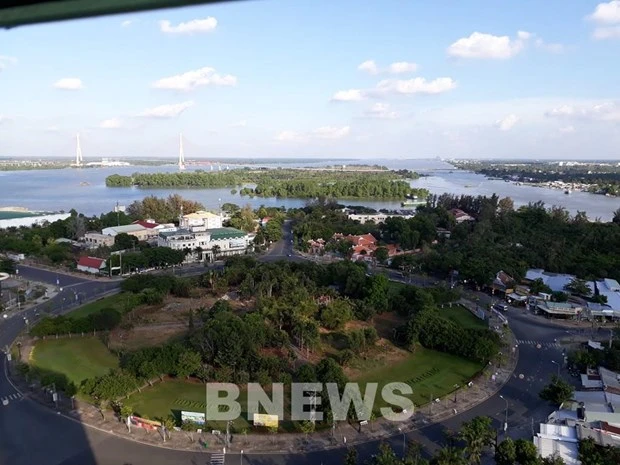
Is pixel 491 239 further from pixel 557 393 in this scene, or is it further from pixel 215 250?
pixel 557 393

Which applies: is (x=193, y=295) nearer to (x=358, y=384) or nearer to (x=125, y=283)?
(x=125, y=283)

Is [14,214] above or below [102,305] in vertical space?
above

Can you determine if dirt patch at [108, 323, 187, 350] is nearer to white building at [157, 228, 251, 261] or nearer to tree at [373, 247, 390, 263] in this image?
white building at [157, 228, 251, 261]

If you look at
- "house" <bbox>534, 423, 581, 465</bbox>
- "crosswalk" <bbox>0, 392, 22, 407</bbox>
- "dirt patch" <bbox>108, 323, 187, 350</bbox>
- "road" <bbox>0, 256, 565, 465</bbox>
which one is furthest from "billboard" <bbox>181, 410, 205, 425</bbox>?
"house" <bbox>534, 423, 581, 465</bbox>

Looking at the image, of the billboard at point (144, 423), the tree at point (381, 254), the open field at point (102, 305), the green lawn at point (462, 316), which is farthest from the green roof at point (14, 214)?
the green lawn at point (462, 316)

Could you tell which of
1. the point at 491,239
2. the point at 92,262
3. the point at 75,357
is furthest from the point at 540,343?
the point at 92,262

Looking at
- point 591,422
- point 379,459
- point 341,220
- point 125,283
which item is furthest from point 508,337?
point 341,220

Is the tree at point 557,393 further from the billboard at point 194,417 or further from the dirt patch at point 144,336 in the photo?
the dirt patch at point 144,336
